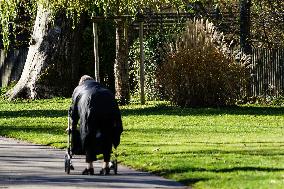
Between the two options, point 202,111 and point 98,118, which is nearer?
point 98,118

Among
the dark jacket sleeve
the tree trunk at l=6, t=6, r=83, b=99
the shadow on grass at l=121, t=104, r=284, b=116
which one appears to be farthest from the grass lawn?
the tree trunk at l=6, t=6, r=83, b=99

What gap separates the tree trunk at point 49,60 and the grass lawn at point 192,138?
288 centimetres

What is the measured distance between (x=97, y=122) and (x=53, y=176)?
3.30 feet

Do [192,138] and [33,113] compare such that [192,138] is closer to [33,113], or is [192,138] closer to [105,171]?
[105,171]

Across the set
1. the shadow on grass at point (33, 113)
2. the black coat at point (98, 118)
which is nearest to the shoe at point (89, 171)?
the black coat at point (98, 118)

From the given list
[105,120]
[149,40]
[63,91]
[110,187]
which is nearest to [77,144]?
[105,120]

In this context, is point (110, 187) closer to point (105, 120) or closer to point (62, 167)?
point (105, 120)

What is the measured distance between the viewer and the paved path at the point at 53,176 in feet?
43.1

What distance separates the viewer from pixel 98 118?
1431 centimetres

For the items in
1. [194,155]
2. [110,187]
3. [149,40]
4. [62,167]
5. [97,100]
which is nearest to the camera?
[110,187]

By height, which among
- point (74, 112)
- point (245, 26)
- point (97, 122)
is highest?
point (245, 26)

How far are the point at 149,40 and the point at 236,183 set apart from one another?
23.0 m

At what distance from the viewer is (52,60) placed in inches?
1470

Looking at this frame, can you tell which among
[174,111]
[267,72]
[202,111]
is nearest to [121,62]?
[174,111]
